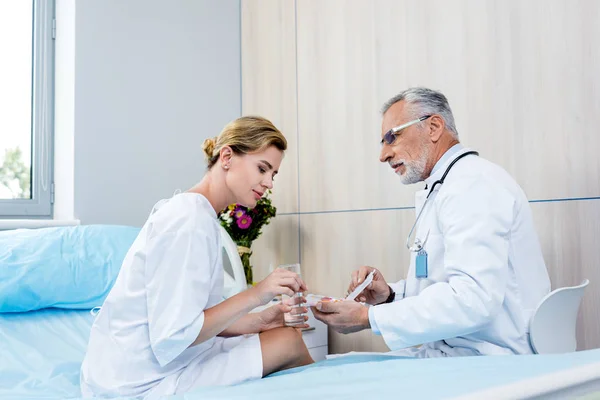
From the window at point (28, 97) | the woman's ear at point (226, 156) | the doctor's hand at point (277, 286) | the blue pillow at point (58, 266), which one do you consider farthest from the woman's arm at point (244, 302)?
the window at point (28, 97)

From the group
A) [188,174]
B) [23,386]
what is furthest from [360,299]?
[188,174]

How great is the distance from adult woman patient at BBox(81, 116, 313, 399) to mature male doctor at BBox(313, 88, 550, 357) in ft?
0.75

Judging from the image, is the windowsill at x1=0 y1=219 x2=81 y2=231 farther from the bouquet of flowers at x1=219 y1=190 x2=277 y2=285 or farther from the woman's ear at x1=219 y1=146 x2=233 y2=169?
the woman's ear at x1=219 y1=146 x2=233 y2=169

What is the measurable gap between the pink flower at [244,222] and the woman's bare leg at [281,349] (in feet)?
4.46

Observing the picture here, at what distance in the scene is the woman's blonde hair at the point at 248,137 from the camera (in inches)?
62.5

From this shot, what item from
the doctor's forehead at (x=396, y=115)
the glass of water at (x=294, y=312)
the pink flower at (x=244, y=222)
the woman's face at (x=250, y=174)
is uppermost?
the doctor's forehead at (x=396, y=115)

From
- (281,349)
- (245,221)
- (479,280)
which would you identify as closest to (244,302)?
(281,349)

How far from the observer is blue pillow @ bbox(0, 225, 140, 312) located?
A: 2170 mm

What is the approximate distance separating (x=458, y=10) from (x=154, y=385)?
1620 millimetres

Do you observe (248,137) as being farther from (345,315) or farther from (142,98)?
(142,98)

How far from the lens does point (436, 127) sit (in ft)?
5.42

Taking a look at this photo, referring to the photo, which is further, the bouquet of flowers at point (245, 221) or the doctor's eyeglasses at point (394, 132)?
the bouquet of flowers at point (245, 221)

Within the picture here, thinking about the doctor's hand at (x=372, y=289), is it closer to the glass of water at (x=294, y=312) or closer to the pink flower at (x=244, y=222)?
the glass of water at (x=294, y=312)

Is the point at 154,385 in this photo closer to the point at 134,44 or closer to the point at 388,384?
the point at 388,384
